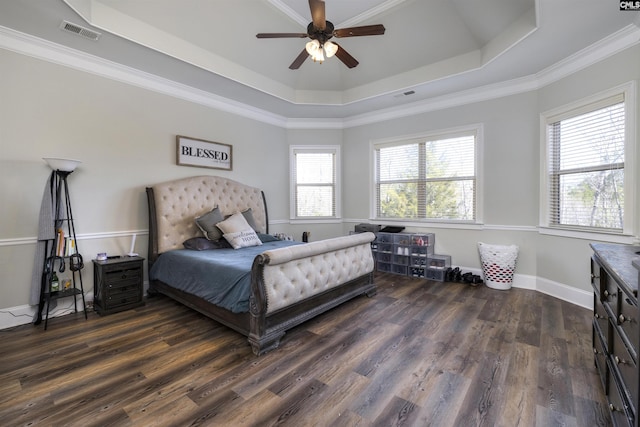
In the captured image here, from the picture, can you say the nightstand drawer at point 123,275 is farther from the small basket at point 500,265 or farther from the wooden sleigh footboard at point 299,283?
the small basket at point 500,265

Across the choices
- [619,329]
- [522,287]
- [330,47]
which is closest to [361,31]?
[330,47]

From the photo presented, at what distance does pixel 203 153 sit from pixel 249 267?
8.41 feet

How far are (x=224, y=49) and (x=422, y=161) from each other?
11.5ft

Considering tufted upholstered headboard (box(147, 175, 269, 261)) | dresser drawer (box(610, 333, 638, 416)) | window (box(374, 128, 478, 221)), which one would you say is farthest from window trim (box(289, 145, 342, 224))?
dresser drawer (box(610, 333, 638, 416))

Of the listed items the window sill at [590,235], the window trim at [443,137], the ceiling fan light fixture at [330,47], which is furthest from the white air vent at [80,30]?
the window sill at [590,235]

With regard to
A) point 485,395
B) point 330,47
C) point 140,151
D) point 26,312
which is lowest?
point 485,395

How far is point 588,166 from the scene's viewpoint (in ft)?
10.8

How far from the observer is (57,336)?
262 cm

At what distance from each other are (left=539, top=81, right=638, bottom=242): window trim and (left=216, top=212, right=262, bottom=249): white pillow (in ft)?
13.0

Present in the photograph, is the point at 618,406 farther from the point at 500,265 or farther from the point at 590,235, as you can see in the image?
the point at 500,265

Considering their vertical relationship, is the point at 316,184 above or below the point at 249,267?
above

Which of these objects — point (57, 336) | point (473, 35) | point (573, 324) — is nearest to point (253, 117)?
point (473, 35)

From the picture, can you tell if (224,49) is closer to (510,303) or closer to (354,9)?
(354,9)

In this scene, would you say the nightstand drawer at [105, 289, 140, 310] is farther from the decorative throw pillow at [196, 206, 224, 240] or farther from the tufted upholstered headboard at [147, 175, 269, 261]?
the decorative throw pillow at [196, 206, 224, 240]
